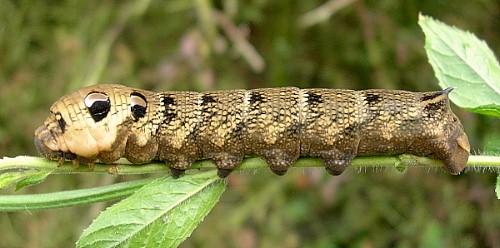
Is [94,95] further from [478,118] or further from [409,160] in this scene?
[478,118]

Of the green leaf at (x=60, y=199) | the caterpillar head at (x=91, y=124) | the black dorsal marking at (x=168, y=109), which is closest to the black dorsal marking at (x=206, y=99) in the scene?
the black dorsal marking at (x=168, y=109)

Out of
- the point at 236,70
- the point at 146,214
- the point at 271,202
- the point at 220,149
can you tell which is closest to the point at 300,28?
the point at 236,70

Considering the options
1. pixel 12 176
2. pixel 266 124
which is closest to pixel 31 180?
pixel 12 176

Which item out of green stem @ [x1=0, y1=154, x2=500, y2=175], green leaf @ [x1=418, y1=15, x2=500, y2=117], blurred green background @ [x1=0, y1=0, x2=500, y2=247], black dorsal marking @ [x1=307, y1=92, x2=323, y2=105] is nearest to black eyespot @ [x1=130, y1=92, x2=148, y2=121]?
green stem @ [x1=0, y1=154, x2=500, y2=175]

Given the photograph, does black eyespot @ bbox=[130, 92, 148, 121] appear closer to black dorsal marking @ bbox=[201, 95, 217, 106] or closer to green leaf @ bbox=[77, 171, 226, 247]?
black dorsal marking @ bbox=[201, 95, 217, 106]

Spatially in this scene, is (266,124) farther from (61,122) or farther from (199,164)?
(61,122)

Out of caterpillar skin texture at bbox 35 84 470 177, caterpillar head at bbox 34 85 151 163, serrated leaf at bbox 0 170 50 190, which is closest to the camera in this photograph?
serrated leaf at bbox 0 170 50 190
